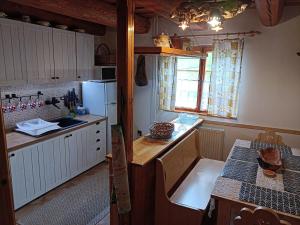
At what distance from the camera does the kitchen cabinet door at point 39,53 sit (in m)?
3.05

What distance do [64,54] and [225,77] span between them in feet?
8.15

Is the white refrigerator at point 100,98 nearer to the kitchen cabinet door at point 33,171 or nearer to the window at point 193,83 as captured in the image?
the window at point 193,83

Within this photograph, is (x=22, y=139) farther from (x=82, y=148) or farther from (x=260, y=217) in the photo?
(x=260, y=217)

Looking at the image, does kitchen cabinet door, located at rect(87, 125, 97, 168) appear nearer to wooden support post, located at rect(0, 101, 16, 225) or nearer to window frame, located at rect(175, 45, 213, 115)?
window frame, located at rect(175, 45, 213, 115)

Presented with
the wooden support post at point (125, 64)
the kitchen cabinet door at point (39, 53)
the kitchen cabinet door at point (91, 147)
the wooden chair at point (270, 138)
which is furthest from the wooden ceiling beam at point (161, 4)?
the kitchen cabinet door at point (91, 147)

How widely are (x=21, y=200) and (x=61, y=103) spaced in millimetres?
1688

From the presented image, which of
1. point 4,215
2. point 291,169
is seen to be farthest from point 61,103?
point 291,169

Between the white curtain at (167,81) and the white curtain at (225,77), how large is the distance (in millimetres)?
655

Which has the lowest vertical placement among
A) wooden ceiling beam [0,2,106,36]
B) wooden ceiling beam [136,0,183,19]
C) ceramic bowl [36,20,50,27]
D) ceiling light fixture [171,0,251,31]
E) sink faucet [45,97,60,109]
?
sink faucet [45,97,60,109]

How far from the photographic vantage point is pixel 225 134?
3801 millimetres

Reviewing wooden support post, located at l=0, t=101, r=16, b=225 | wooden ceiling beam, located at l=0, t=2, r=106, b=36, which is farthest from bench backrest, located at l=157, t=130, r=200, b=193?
wooden ceiling beam, located at l=0, t=2, r=106, b=36

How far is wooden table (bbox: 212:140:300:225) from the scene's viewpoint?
176 centimetres

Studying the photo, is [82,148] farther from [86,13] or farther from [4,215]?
[4,215]

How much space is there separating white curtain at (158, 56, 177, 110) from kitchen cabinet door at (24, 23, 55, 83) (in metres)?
1.75
